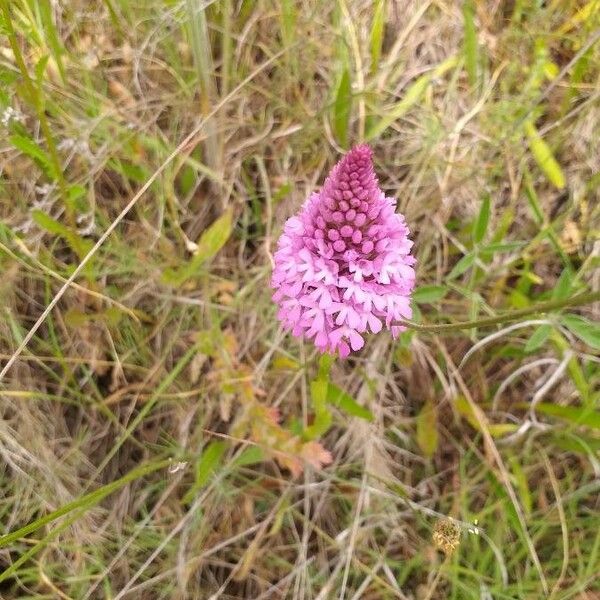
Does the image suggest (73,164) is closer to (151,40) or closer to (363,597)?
(151,40)

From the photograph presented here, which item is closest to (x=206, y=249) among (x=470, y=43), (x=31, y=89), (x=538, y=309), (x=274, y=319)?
(x=274, y=319)

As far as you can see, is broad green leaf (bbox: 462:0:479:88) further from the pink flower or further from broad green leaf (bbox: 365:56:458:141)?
the pink flower

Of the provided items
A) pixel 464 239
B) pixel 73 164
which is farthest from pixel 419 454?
pixel 73 164

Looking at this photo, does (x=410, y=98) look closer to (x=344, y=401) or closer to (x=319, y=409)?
(x=344, y=401)

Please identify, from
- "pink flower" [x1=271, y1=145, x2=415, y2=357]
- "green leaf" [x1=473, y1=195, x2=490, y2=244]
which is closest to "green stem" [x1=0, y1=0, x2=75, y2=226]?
"pink flower" [x1=271, y1=145, x2=415, y2=357]

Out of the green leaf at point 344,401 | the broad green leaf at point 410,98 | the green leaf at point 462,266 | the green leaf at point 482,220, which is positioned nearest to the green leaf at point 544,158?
the broad green leaf at point 410,98

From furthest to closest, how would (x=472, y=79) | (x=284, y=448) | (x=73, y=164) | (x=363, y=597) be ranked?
(x=472, y=79)
(x=73, y=164)
(x=363, y=597)
(x=284, y=448)
